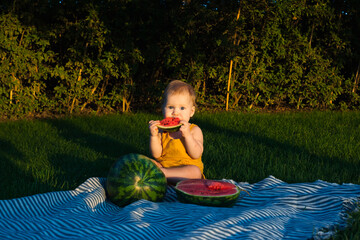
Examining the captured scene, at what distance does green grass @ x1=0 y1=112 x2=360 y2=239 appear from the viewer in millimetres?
4258

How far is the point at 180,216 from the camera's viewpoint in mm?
2787

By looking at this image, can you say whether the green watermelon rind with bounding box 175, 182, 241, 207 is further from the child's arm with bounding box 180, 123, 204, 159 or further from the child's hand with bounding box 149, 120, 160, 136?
the child's hand with bounding box 149, 120, 160, 136

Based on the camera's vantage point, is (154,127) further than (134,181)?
Yes

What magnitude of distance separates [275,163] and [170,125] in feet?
5.86

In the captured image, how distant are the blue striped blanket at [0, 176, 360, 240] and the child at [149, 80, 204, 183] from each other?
294 millimetres

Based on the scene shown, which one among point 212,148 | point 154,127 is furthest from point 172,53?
point 154,127

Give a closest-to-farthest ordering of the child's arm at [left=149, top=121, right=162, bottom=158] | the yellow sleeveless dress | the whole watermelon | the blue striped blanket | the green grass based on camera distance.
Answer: the blue striped blanket < the whole watermelon < the child's arm at [left=149, top=121, right=162, bottom=158] < the yellow sleeveless dress < the green grass

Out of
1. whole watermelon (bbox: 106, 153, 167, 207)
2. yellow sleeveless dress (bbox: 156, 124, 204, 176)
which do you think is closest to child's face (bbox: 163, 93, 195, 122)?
yellow sleeveless dress (bbox: 156, 124, 204, 176)

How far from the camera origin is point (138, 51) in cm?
820

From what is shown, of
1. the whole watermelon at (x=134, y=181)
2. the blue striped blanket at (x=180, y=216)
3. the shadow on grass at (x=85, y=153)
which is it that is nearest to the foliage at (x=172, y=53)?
the shadow on grass at (x=85, y=153)

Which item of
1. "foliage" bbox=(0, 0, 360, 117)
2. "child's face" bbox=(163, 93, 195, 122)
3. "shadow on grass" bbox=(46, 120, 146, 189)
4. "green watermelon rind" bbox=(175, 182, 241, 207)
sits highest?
"foliage" bbox=(0, 0, 360, 117)

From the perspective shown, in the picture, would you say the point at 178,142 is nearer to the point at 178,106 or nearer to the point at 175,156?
the point at 175,156

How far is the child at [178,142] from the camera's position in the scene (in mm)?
3793

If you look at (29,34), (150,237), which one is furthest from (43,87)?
(150,237)
